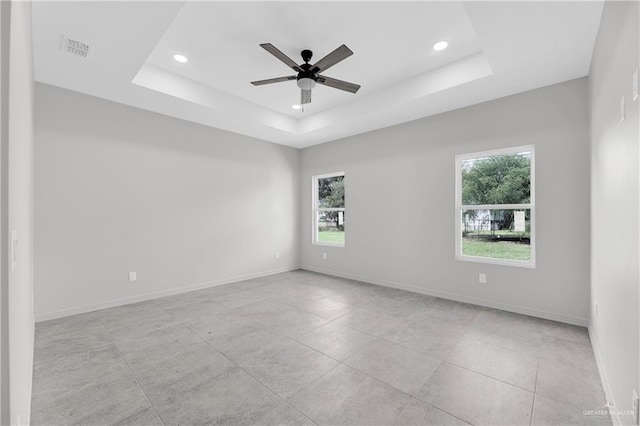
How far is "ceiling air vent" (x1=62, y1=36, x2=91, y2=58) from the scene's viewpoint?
8.31 ft

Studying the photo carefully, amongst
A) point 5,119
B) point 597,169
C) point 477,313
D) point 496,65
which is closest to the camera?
point 5,119

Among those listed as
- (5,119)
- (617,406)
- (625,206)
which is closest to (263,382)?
(5,119)

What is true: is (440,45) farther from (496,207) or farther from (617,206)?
(617,206)

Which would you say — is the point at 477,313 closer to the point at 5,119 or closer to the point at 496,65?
the point at 496,65

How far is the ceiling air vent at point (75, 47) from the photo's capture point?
2534 mm

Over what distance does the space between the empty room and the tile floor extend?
0.9 inches

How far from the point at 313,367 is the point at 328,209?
389cm

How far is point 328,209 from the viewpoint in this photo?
5.95 meters

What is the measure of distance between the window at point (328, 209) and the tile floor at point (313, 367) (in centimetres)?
223

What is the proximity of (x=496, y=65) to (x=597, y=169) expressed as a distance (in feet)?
4.51

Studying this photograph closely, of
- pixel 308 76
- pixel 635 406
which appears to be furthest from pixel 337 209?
pixel 635 406

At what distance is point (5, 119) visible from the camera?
2.85ft

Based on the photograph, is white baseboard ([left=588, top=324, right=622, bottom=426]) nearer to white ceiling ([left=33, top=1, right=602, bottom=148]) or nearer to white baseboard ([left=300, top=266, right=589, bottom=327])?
white baseboard ([left=300, top=266, right=589, bottom=327])

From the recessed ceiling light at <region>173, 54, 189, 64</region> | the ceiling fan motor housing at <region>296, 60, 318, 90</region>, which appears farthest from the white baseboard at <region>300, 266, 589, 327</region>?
the recessed ceiling light at <region>173, 54, 189, 64</region>
